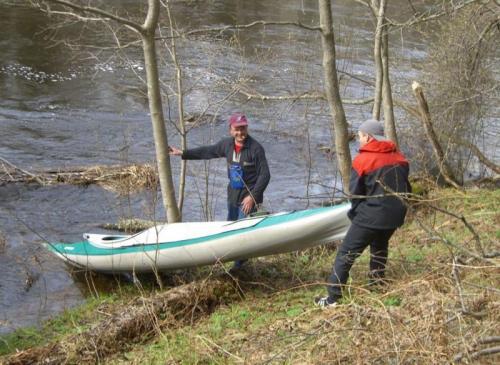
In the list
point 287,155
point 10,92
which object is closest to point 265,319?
point 287,155

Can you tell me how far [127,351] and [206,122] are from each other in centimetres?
923

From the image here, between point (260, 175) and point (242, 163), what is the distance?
8.8 inches

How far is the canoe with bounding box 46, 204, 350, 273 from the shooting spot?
20.1 feet

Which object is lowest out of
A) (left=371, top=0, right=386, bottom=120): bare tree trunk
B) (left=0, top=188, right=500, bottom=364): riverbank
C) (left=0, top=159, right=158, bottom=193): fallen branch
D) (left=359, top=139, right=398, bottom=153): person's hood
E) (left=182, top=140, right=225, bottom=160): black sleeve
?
(left=0, top=188, right=500, bottom=364): riverbank

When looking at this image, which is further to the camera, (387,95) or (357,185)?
(387,95)

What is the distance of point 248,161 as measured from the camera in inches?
273

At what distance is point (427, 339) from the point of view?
3.71 meters

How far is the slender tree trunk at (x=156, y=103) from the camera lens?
6.63m

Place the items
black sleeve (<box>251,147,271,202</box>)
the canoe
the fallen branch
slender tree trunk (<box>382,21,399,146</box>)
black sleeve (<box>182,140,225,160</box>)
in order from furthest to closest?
1. the fallen branch
2. slender tree trunk (<box>382,21,399,146</box>)
3. black sleeve (<box>182,140,225,160</box>)
4. black sleeve (<box>251,147,271,202</box>)
5. the canoe

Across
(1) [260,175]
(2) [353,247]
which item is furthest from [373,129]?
(1) [260,175]

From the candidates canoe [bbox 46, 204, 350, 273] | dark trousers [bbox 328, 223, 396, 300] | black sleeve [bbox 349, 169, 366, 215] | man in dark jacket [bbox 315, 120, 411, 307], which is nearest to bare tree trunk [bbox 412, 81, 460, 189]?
canoe [bbox 46, 204, 350, 273]

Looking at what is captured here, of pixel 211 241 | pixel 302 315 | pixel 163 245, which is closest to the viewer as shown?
pixel 302 315

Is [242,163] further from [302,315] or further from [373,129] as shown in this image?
[302,315]

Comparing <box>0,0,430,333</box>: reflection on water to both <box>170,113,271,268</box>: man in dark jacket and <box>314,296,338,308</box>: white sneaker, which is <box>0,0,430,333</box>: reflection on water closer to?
<box>170,113,271,268</box>: man in dark jacket
